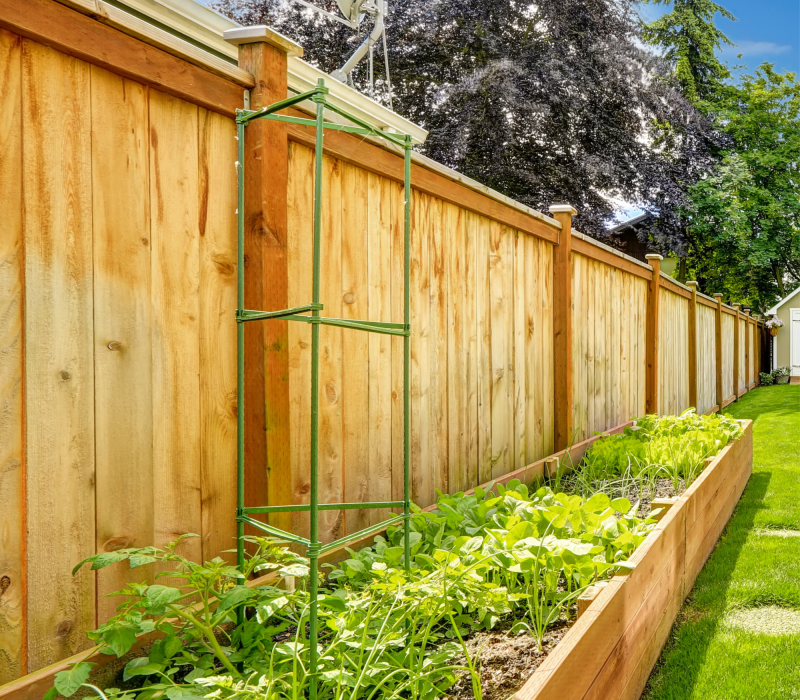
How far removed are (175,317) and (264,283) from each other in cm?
27

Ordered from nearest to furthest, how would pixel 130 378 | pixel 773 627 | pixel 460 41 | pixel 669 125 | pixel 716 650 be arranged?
1. pixel 130 378
2. pixel 716 650
3. pixel 773 627
4. pixel 460 41
5. pixel 669 125

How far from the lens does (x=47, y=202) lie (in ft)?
4.49

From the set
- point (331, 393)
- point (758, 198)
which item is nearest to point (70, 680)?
point (331, 393)

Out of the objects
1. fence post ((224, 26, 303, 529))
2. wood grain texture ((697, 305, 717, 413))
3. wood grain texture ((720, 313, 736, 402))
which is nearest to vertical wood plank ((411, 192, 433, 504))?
fence post ((224, 26, 303, 529))

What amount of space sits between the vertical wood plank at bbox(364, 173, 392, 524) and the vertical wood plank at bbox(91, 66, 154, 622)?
37.2 inches

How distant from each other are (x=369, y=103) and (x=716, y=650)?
2598mm

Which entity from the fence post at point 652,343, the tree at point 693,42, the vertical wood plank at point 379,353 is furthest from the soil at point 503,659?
the tree at point 693,42

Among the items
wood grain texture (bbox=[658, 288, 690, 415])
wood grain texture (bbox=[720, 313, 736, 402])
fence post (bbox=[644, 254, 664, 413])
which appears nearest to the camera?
fence post (bbox=[644, 254, 664, 413])

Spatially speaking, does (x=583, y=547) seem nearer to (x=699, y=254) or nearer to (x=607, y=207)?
(x=607, y=207)

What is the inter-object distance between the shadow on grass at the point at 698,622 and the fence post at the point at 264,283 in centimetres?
132

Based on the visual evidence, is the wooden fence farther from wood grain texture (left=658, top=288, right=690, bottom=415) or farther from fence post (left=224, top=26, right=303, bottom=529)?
wood grain texture (left=658, top=288, right=690, bottom=415)

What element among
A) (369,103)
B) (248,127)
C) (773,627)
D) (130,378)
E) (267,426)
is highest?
(369,103)

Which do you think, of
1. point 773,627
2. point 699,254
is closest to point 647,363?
point 773,627

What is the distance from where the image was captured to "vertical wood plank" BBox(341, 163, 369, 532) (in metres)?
2.25
